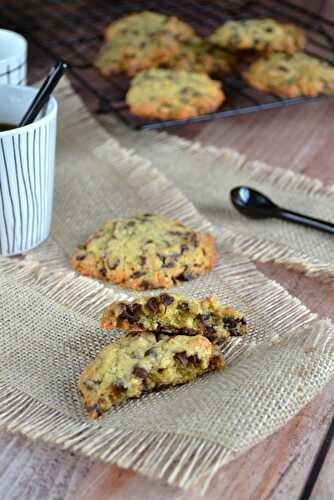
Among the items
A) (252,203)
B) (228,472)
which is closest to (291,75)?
(252,203)

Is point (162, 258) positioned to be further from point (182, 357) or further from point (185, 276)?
point (182, 357)

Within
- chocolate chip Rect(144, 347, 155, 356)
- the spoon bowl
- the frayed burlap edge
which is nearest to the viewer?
the frayed burlap edge

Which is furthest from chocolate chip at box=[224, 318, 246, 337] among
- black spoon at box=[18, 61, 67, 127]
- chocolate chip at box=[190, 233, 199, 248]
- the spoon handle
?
black spoon at box=[18, 61, 67, 127]

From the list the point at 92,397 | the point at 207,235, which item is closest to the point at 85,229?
the point at 207,235

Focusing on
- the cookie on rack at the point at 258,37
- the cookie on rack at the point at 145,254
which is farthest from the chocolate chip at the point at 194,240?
the cookie on rack at the point at 258,37

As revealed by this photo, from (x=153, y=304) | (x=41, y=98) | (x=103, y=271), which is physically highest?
(x=41, y=98)

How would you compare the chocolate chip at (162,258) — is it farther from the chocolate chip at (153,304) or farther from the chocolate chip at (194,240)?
the chocolate chip at (153,304)

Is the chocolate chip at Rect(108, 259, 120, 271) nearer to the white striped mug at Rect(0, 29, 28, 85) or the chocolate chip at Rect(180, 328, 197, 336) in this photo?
the chocolate chip at Rect(180, 328, 197, 336)
